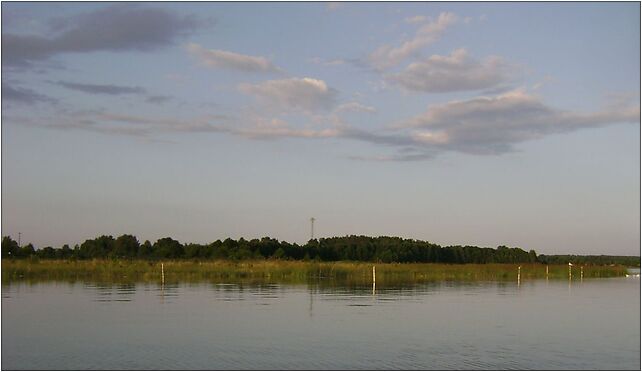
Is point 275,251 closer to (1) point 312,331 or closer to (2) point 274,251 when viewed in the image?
(2) point 274,251

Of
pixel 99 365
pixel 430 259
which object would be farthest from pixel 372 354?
pixel 430 259

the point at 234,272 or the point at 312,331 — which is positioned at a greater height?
the point at 234,272

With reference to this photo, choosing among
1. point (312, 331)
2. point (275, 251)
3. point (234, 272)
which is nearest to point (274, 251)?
point (275, 251)

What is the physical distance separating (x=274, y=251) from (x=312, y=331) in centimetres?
6235

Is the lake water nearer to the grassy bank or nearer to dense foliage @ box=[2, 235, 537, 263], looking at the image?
the grassy bank

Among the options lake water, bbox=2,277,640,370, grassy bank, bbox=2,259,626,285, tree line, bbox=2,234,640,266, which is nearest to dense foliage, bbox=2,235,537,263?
tree line, bbox=2,234,640,266

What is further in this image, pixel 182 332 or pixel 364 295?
pixel 364 295

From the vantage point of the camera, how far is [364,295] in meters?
31.1

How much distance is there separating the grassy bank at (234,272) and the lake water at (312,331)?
40.7 feet

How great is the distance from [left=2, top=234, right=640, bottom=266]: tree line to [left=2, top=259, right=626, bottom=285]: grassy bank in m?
10.4

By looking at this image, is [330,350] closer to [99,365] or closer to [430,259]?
[99,365]

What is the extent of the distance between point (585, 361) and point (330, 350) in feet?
15.9

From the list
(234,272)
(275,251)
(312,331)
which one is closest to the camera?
(312,331)

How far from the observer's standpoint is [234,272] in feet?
156
